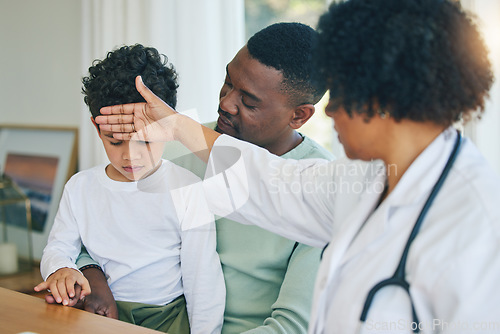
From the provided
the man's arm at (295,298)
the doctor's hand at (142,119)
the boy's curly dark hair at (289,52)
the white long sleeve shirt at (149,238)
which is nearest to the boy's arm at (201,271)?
the white long sleeve shirt at (149,238)

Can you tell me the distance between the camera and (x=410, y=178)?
841 millimetres

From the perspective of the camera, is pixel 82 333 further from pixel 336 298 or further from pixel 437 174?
pixel 437 174

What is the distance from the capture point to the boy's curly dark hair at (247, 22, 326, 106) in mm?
1410

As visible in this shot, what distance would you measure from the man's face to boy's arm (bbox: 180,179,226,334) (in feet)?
0.74

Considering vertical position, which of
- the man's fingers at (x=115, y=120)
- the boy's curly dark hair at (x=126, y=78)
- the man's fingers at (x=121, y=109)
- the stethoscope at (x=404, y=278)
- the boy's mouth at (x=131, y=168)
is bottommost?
the boy's mouth at (x=131, y=168)

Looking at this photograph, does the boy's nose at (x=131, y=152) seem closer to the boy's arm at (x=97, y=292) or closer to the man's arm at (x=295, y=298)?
the boy's arm at (x=97, y=292)

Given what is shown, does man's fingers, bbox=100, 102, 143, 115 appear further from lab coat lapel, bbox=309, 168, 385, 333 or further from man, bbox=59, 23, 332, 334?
lab coat lapel, bbox=309, 168, 385, 333

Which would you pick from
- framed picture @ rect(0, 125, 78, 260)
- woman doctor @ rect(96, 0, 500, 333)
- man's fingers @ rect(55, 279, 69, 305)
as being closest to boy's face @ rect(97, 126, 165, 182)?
man's fingers @ rect(55, 279, 69, 305)

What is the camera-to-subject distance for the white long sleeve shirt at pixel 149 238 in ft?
4.43

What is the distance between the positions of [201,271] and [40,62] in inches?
105

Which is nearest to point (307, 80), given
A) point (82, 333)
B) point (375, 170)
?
point (375, 170)

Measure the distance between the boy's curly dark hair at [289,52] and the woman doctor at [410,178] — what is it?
1.70 feet

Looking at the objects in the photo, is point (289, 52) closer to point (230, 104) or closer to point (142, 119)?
point (230, 104)

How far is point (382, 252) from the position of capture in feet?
2.70
